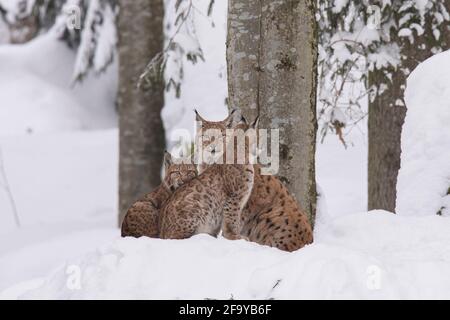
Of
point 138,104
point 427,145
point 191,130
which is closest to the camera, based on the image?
point 427,145

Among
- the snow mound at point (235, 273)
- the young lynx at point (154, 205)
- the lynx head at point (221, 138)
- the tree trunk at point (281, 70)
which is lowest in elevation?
the snow mound at point (235, 273)

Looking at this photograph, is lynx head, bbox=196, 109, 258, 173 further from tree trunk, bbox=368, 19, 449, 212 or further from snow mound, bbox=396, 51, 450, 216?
tree trunk, bbox=368, 19, 449, 212

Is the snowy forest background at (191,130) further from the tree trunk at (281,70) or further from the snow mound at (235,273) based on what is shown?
the tree trunk at (281,70)

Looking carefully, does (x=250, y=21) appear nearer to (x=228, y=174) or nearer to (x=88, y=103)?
(x=228, y=174)

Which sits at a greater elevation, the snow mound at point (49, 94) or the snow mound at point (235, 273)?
the snow mound at point (49, 94)

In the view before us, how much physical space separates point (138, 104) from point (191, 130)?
87 cm

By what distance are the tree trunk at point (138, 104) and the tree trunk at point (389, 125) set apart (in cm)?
344

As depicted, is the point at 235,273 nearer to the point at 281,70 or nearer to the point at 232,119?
the point at 232,119

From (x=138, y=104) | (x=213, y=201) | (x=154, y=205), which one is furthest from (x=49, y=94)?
(x=213, y=201)

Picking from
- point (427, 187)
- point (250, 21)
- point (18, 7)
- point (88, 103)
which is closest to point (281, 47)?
point (250, 21)

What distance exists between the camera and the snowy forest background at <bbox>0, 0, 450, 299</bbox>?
382cm

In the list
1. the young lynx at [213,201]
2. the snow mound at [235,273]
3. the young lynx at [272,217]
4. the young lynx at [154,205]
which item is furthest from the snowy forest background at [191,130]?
the young lynx at [154,205]

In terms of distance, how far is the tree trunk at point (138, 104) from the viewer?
33.6 feet

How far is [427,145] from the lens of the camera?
5.77 meters
